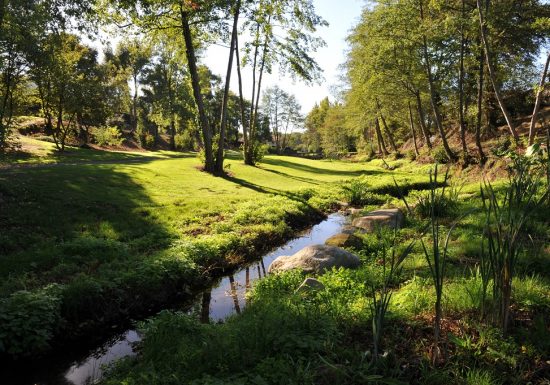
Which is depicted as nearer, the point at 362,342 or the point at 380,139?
the point at 362,342

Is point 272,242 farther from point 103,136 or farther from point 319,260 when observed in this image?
point 103,136

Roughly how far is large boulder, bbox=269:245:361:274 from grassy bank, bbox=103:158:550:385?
1.63 meters

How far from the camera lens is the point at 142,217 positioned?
1159cm

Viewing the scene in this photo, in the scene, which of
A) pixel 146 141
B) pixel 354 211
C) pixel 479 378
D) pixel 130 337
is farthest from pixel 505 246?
pixel 146 141

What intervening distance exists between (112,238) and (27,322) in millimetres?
4299

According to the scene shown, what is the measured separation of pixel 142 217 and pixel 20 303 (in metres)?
6.02

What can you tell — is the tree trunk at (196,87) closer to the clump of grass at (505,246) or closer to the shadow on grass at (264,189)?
the shadow on grass at (264,189)

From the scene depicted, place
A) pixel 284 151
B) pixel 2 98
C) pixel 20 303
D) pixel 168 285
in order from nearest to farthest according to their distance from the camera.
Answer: pixel 20 303
pixel 168 285
pixel 2 98
pixel 284 151

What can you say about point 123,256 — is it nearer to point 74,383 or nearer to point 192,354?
point 74,383

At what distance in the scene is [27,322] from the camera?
5410 mm

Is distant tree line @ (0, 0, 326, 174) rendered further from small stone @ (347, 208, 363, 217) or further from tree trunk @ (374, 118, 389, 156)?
tree trunk @ (374, 118, 389, 156)

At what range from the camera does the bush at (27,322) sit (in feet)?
17.1

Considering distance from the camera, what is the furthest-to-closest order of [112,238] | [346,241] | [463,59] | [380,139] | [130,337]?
[380,139]
[463,59]
[112,238]
[346,241]
[130,337]

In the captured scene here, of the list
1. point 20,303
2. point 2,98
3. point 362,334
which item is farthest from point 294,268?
point 2,98
